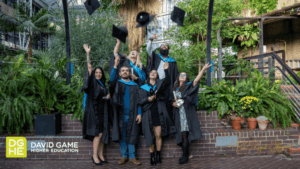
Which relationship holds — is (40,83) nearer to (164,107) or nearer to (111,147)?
(111,147)

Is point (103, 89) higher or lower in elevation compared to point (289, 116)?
higher

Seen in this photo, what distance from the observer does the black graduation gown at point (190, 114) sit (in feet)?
15.4

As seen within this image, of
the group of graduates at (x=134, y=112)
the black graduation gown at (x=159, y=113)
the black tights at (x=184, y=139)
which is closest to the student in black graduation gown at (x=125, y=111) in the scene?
the group of graduates at (x=134, y=112)

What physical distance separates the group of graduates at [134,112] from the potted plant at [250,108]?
59.4 inches

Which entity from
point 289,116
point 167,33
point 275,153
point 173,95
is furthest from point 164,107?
point 167,33

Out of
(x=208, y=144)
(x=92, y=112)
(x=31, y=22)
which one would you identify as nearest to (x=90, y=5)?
(x=92, y=112)

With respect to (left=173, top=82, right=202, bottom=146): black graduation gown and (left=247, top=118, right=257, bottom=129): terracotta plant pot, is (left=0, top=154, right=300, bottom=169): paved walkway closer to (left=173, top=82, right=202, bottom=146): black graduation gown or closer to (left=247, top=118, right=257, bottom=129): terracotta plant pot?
(left=173, top=82, right=202, bottom=146): black graduation gown

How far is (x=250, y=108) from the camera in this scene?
5461 mm

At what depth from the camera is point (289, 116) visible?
5.51 meters

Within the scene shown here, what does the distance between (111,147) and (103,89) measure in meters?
1.36

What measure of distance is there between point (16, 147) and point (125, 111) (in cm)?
263

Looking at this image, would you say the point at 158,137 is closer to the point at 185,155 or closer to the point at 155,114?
the point at 155,114

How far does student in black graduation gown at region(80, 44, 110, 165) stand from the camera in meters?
4.59

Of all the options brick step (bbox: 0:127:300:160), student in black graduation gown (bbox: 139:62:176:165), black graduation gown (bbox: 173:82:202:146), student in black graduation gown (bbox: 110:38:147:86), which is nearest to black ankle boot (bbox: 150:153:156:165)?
student in black graduation gown (bbox: 139:62:176:165)
